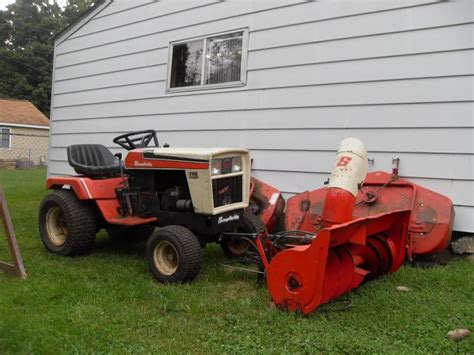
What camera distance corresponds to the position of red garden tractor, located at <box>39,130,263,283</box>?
4133 millimetres

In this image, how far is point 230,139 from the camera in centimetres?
636

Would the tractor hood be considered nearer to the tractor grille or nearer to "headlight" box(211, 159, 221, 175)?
"headlight" box(211, 159, 221, 175)

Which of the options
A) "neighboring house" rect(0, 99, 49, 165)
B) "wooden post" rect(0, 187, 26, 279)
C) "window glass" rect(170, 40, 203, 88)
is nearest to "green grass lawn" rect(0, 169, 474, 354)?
"wooden post" rect(0, 187, 26, 279)

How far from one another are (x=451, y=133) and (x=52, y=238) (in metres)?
4.30

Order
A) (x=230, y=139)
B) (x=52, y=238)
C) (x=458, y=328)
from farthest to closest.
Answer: (x=230, y=139) → (x=52, y=238) → (x=458, y=328)

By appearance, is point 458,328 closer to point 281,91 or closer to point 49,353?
point 49,353

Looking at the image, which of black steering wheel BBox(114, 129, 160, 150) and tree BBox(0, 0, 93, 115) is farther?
tree BBox(0, 0, 93, 115)

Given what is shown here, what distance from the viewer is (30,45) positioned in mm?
39844

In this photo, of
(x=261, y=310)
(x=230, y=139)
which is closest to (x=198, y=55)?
(x=230, y=139)

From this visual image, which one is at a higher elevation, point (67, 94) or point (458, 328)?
point (67, 94)

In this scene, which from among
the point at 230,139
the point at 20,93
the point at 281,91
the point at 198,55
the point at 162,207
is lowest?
the point at 162,207

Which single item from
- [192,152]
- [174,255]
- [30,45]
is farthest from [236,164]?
[30,45]

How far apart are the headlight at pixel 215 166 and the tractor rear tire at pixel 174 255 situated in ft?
1.80

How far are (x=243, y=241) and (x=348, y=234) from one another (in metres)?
1.76
